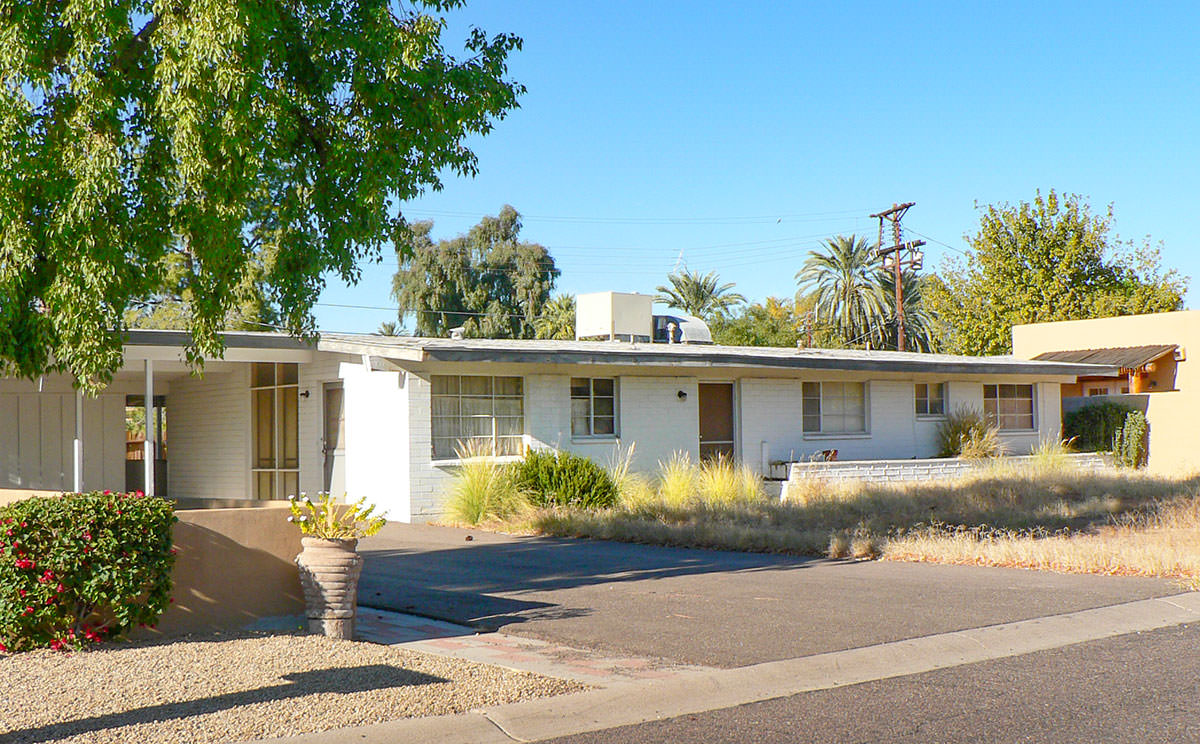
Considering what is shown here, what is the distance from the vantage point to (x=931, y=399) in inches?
1059

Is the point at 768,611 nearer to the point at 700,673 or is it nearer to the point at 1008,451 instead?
the point at 700,673

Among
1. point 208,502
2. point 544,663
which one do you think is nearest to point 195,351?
point 208,502

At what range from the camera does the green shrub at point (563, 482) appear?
1866 centimetres

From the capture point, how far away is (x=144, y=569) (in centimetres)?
773

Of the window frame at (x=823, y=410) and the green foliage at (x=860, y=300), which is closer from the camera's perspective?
the window frame at (x=823, y=410)

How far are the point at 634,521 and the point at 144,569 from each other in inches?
389

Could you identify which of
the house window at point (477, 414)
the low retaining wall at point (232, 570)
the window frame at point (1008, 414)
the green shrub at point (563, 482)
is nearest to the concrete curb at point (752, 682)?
the low retaining wall at point (232, 570)

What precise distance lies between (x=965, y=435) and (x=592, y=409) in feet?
33.0

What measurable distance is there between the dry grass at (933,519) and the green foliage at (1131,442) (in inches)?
224

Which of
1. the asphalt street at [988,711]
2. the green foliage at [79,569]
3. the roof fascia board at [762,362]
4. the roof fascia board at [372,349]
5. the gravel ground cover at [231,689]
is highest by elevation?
the roof fascia board at [372,349]

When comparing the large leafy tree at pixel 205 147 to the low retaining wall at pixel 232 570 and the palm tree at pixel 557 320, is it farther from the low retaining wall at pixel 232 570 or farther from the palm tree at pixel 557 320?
the palm tree at pixel 557 320

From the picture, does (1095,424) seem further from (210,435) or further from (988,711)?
(988,711)

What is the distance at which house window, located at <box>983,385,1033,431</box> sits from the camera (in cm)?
2794

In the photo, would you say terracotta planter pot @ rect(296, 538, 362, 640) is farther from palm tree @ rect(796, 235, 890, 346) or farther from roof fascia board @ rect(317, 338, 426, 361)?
palm tree @ rect(796, 235, 890, 346)
